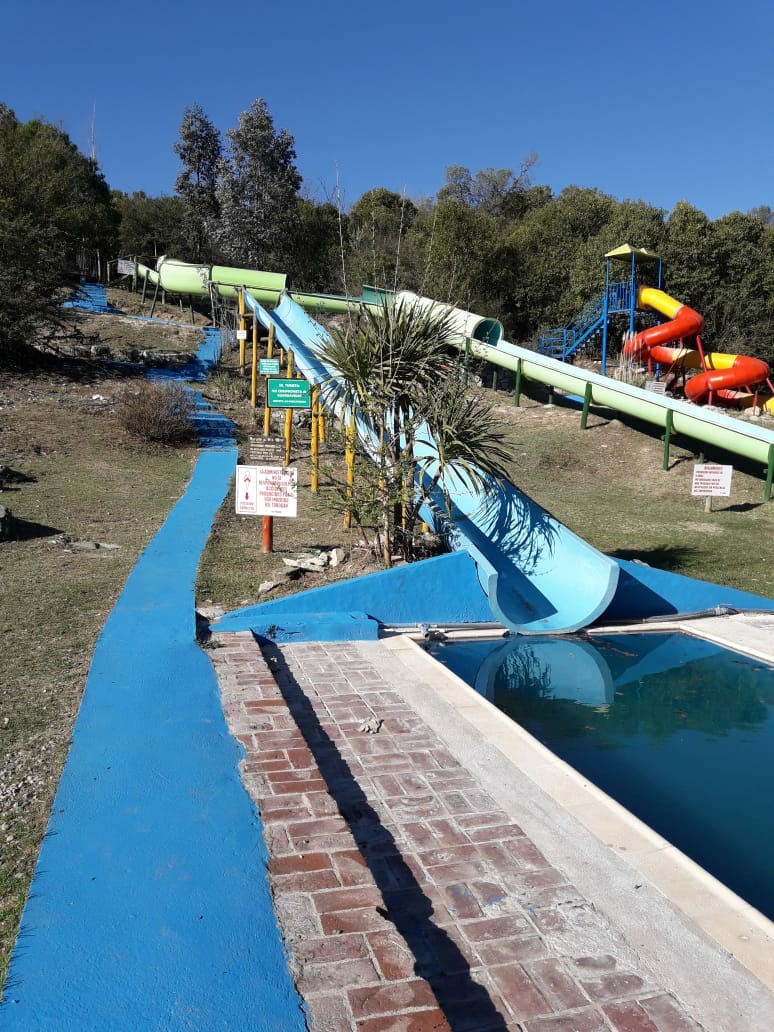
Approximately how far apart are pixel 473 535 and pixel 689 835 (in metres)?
5.60

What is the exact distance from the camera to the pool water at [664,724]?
171 inches

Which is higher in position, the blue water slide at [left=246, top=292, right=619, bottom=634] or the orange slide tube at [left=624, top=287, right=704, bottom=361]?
the orange slide tube at [left=624, top=287, right=704, bottom=361]

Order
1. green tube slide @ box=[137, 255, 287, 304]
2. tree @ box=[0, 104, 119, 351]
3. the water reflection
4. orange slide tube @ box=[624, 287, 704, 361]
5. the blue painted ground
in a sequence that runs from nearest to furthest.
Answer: the blue painted ground, the water reflection, tree @ box=[0, 104, 119, 351], green tube slide @ box=[137, 255, 287, 304], orange slide tube @ box=[624, 287, 704, 361]

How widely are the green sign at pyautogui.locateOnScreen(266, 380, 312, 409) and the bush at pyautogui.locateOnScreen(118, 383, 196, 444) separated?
247 inches

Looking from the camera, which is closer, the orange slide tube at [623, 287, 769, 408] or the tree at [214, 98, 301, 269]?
the orange slide tube at [623, 287, 769, 408]

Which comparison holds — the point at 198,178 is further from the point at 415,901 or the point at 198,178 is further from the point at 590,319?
the point at 415,901

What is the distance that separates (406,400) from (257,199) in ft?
95.5

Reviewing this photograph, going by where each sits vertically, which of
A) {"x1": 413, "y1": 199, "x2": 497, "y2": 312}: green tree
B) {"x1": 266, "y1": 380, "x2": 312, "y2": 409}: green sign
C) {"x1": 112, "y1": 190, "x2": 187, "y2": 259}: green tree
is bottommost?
{"x1": 266, "y1": 380, "x2": 312, "y2": 409}: green sign

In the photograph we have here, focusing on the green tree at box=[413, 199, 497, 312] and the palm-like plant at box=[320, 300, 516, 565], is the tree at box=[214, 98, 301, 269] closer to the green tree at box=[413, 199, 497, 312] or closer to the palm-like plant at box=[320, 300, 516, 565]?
the green tree at box=[413, 199, 497, 312]

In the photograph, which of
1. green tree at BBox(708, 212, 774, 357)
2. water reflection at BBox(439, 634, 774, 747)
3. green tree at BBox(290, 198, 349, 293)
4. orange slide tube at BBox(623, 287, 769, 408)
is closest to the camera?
water reflection at BBox(439, 634, 774, 747)

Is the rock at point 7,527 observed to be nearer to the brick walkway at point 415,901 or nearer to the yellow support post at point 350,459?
the yellow support post at point 350,459

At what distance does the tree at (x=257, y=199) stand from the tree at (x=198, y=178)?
12.2 feet

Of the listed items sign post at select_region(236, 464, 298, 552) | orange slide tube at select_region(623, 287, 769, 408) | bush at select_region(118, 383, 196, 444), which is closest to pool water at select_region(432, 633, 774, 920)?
sign post at select_region(236, 464, 298, 552)

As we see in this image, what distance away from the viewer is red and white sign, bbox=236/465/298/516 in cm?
855
